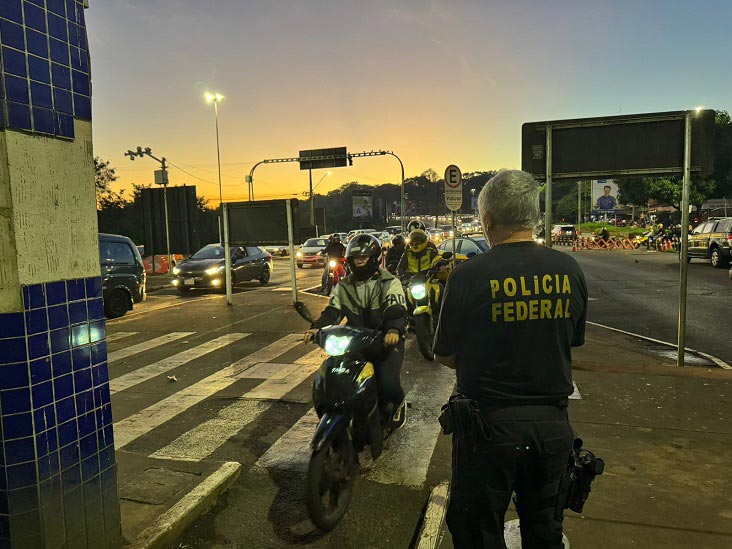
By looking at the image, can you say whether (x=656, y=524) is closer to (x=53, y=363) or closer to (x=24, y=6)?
(x=53, y=363)

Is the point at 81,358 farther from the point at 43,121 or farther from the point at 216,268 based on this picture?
the point at 216,268

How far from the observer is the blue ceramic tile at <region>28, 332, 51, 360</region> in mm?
2512

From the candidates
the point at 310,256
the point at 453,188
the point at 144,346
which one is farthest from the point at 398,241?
the point at 310,256

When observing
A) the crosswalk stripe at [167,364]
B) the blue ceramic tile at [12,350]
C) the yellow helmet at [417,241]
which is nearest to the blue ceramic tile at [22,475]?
the blue ceramic tile at [12,350]

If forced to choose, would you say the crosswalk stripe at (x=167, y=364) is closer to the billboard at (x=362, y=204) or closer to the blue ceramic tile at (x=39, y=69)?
the blue ceramic tile at (x=39, y=69)

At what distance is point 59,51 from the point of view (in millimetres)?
2711

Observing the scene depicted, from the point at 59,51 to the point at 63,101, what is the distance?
243mm

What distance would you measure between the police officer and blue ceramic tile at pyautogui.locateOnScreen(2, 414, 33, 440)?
1.97 m

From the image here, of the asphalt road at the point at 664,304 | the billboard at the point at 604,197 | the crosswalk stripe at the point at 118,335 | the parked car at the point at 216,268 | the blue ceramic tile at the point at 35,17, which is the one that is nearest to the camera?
the blue ceramic tile at the point at 35,17

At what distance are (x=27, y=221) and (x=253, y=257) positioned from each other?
17.3 m

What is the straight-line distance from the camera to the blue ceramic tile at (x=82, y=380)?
2.77 meters

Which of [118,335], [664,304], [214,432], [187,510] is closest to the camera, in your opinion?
[187,510]

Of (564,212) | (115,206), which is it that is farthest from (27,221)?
(564,212)

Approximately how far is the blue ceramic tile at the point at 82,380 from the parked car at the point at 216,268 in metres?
14.4
